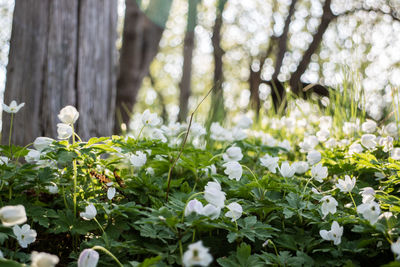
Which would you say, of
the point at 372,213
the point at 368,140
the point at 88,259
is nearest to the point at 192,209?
the point at 88,259

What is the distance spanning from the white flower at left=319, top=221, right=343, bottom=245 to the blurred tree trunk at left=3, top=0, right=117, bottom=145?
183 centimetres

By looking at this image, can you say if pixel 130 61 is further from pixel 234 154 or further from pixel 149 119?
pixel 234 154

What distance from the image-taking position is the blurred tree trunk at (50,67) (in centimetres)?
236

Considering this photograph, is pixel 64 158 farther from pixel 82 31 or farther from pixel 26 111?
pixel 82 31

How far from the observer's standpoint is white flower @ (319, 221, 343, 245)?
1.25 metres

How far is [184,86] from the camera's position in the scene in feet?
27.0

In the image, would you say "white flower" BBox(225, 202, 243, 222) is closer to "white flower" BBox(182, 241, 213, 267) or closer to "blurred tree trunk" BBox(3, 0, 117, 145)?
"white flower" BBox(182, 241, 213, 267)

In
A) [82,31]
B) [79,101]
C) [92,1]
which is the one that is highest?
[92,1]

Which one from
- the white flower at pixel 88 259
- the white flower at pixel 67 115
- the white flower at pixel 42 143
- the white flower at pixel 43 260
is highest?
the white flower at pixel 67 115

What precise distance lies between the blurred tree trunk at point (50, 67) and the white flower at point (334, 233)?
1.83m

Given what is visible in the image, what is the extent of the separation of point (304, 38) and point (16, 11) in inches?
416

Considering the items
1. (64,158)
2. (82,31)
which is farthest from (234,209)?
(82,31)

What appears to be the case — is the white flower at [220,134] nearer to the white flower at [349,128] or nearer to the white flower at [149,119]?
the white flower at [149,119]

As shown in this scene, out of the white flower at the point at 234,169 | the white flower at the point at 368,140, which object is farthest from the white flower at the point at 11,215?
the white flower at the point at 368,140
